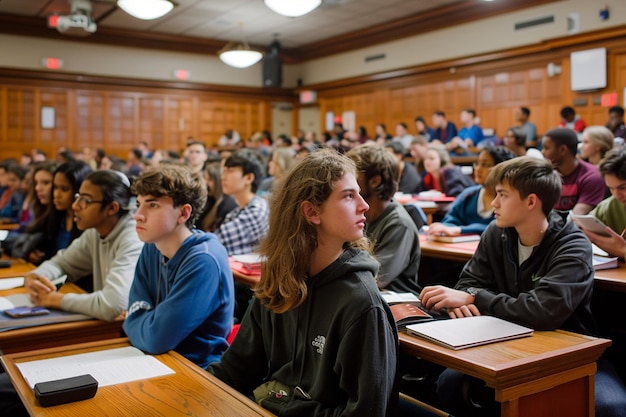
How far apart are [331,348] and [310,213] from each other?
1.28 feet

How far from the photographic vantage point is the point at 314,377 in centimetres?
179

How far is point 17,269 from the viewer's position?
13.1 ft

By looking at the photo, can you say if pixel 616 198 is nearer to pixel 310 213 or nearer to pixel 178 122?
pixel 310 213

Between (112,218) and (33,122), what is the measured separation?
12150 millimetres

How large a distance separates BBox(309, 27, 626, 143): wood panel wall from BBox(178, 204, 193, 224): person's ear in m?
9.15

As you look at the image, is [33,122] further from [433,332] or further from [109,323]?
[433,332]

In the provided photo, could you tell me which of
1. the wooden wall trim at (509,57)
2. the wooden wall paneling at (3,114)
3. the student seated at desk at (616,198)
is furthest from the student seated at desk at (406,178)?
the wooden wall paneling at (3,114)

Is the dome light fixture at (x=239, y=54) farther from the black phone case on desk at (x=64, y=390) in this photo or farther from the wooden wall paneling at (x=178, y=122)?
the black phone case on desk at (x=64, y=390)

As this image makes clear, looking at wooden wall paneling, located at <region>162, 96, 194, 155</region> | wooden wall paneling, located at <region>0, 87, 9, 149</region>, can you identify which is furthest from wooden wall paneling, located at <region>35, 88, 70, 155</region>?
wooden wall paneling, located at <region>162, 96, 194, 155</region>

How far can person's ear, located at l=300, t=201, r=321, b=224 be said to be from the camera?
6.02ft

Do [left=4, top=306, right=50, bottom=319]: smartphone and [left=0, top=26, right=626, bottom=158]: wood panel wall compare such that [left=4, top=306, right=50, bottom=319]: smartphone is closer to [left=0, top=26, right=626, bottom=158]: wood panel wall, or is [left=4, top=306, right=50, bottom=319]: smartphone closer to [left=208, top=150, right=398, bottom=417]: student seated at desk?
[left=208, top=150, right=398, bottom=417]: student seated at desk

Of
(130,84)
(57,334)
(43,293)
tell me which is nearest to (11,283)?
(43,293)

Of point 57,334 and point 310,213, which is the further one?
point 57,334

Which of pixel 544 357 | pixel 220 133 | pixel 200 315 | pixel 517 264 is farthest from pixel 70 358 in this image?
pixel 220 133
